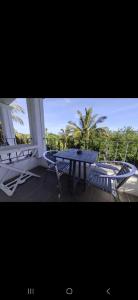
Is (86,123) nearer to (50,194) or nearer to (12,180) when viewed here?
(12,180)

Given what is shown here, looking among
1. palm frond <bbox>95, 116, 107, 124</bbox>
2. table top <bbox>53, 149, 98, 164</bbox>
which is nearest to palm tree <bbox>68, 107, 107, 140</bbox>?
palm frond <bbox>95, 116, 107, 124</bbox>

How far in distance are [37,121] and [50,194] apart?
1879 mm

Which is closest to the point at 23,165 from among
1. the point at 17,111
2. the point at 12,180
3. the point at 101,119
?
the point at 12,180

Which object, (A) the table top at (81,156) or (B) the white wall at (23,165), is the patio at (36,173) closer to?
(B) the white wall at (23,165)

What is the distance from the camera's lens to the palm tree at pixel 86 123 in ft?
18.9

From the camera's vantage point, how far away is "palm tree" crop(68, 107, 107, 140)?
5.75m

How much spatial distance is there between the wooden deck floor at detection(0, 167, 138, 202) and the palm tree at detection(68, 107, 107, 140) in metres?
3.82

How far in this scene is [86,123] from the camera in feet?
19.4
